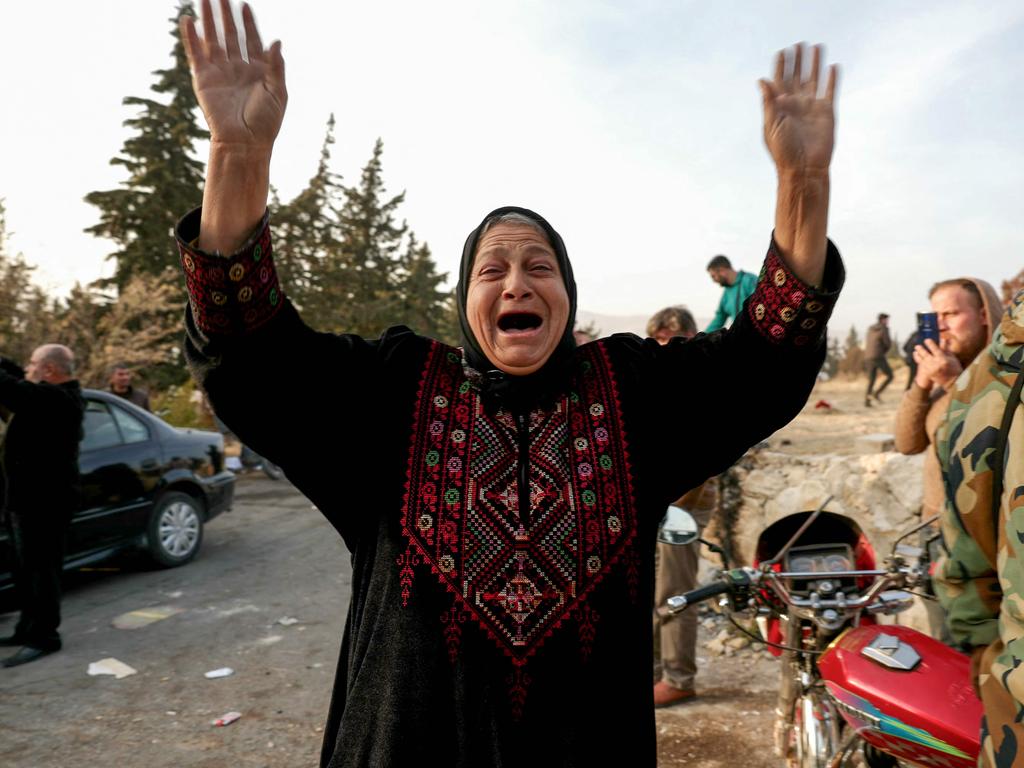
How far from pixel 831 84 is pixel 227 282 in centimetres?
128

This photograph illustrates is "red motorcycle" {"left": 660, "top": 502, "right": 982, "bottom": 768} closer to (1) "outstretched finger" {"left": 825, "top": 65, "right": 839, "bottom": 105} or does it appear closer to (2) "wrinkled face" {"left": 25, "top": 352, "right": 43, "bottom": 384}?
(1) "outstretched finger" {"left": 825, "top": 65, "right": 839, "bottom": 105}

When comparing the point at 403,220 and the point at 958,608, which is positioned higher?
the point at 403,220

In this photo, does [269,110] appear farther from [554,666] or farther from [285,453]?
[554,666]

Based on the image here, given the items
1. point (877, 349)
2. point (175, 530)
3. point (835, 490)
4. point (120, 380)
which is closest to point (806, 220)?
point (835, 490)

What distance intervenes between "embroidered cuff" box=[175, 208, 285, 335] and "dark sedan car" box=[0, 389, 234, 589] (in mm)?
5105

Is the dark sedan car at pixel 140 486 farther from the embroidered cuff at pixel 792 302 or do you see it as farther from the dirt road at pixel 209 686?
the embroidered cuff at pixel 792 302

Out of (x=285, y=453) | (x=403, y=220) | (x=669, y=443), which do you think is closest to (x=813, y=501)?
(x=669, y=443)

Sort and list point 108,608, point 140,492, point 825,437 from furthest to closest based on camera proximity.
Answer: point 825,437 < point 140,492 < point 108,608

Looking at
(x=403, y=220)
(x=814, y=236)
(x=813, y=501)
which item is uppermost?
(x=403, y=220)

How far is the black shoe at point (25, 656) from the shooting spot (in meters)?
4.44

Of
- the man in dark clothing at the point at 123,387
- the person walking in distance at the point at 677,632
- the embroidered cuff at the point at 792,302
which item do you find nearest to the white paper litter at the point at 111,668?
the person walking in distance at the point at 677,632

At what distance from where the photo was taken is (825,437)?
28.0ft

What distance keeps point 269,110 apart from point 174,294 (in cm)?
1762

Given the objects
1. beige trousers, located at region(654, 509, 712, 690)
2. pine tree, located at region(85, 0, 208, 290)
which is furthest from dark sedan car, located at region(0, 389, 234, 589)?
pine tree, located at region(85, 0, 208, 290)
